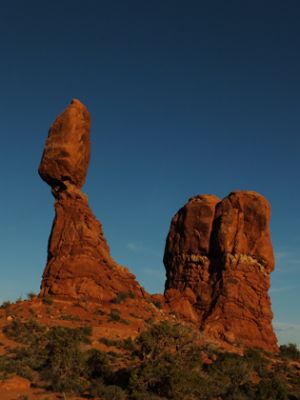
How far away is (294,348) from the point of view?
1670 inches

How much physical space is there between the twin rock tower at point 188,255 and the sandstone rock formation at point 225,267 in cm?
8

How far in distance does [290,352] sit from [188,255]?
479 inches

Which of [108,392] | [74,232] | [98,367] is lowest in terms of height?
[108,392]

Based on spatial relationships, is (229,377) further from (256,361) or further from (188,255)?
(188,255)

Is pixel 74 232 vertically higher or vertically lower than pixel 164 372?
higher

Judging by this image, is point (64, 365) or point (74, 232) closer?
point (64, 365)

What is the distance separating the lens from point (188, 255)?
45062mm

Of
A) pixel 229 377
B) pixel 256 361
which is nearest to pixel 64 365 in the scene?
pixel 229 377

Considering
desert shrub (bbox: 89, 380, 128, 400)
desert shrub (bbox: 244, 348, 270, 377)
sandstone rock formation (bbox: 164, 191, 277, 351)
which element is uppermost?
sandstone rock formation (bbox: 164, 191, 277, 351)

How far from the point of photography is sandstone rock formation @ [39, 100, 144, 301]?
35.7 m

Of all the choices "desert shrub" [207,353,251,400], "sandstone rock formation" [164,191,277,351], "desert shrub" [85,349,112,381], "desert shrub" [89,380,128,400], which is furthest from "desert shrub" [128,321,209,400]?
"sandstone rock formation" [164,191,277,351]

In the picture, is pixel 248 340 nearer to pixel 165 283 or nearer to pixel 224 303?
pixel 224 303

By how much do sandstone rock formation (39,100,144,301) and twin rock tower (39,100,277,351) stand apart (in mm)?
77

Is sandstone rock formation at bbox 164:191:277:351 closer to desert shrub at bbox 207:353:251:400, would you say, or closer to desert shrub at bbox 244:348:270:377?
desert shrub at bbox 244:348:270:377
